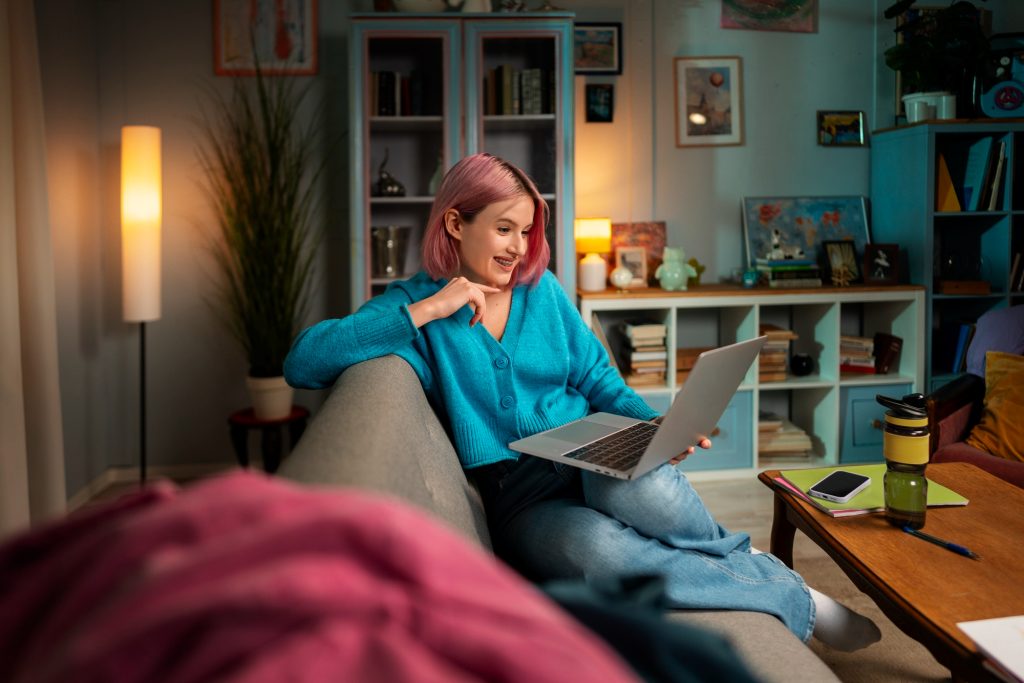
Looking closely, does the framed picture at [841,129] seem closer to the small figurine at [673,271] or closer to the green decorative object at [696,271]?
the green decorative object at [696,271]

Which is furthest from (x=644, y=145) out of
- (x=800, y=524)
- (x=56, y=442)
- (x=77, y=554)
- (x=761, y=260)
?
(x=77, y=554)

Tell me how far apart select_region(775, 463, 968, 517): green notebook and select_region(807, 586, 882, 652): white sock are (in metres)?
0.26

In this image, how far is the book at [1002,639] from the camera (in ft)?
3.83

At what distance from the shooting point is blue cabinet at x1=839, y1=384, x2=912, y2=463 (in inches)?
157

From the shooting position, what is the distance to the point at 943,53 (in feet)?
12.5

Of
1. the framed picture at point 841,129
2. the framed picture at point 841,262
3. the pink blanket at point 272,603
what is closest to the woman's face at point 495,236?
the pink blanket at point 272,603

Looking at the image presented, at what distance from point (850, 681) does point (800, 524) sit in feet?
1.50

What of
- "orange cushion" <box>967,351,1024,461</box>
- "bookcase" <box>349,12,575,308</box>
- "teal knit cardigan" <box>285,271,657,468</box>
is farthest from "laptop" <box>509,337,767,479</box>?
"bookcase" <box>349,12,575,308</box>

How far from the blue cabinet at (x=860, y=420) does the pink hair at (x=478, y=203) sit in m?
2.45

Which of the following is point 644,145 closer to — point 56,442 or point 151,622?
point 56,442

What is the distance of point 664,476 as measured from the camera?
1.56m

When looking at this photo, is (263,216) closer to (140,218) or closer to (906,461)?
(140,218)

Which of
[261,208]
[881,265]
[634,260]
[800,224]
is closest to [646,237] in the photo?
[634,260]

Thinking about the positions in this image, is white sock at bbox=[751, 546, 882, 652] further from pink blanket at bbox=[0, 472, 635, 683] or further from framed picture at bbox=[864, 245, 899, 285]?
framed picture at bbox=[864, 245, 899, 285]
